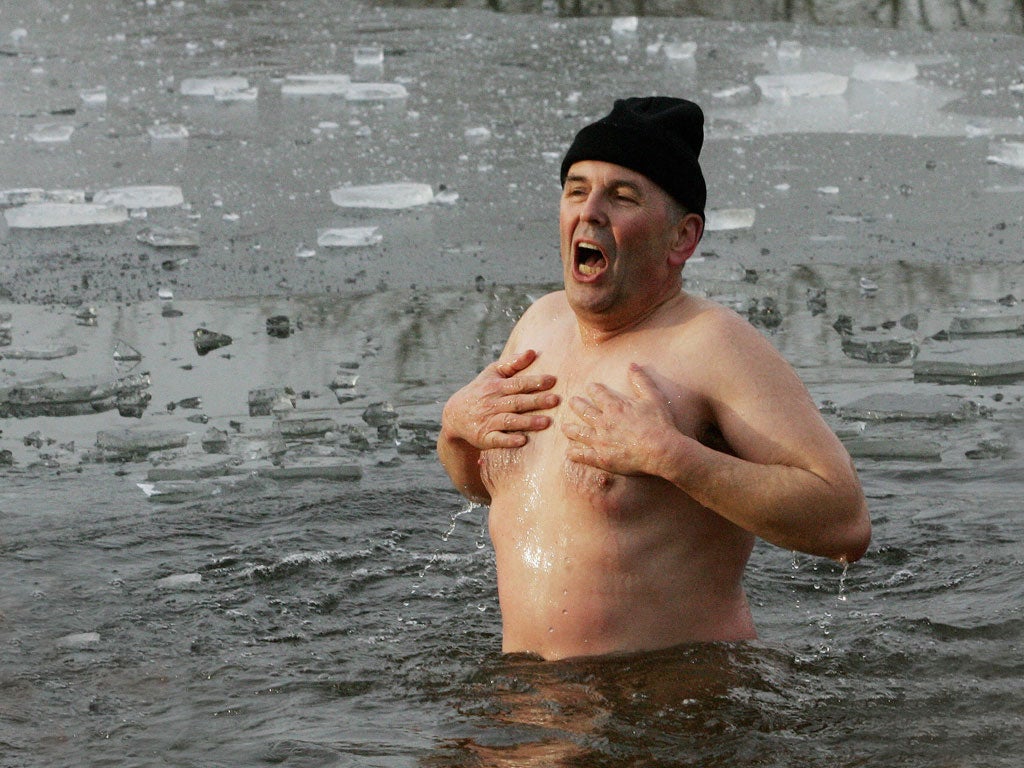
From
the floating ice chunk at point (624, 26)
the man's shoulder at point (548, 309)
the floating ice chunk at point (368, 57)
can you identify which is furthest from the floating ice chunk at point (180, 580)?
the floating ice chunk at point (624, 26)

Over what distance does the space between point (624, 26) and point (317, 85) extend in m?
3.14

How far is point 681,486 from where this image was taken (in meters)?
3.64

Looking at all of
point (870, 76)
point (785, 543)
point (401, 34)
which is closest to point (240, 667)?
point (785, 543)

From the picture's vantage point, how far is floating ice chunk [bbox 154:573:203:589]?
4871 mm

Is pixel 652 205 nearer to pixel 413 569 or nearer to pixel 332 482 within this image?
pixel 413 569

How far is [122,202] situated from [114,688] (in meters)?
5.34

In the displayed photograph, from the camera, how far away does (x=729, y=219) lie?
8625mm

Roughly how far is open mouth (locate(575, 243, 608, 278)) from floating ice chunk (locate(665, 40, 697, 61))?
8995mm

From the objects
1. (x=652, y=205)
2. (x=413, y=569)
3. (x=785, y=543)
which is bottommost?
(x=413, y=569)

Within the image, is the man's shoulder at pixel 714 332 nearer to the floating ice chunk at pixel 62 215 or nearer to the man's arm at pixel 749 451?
the man's arm at pixel 749 451

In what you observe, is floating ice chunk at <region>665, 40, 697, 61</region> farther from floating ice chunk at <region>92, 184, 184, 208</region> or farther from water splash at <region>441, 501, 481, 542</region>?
water splash at <region>441, 501, 481, 542</region>

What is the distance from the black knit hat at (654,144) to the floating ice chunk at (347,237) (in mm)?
4455

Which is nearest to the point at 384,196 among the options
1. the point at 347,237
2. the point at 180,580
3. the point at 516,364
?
the point at 347,237

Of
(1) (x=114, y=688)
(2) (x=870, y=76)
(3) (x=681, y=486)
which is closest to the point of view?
(3) (x=681, y=486)
